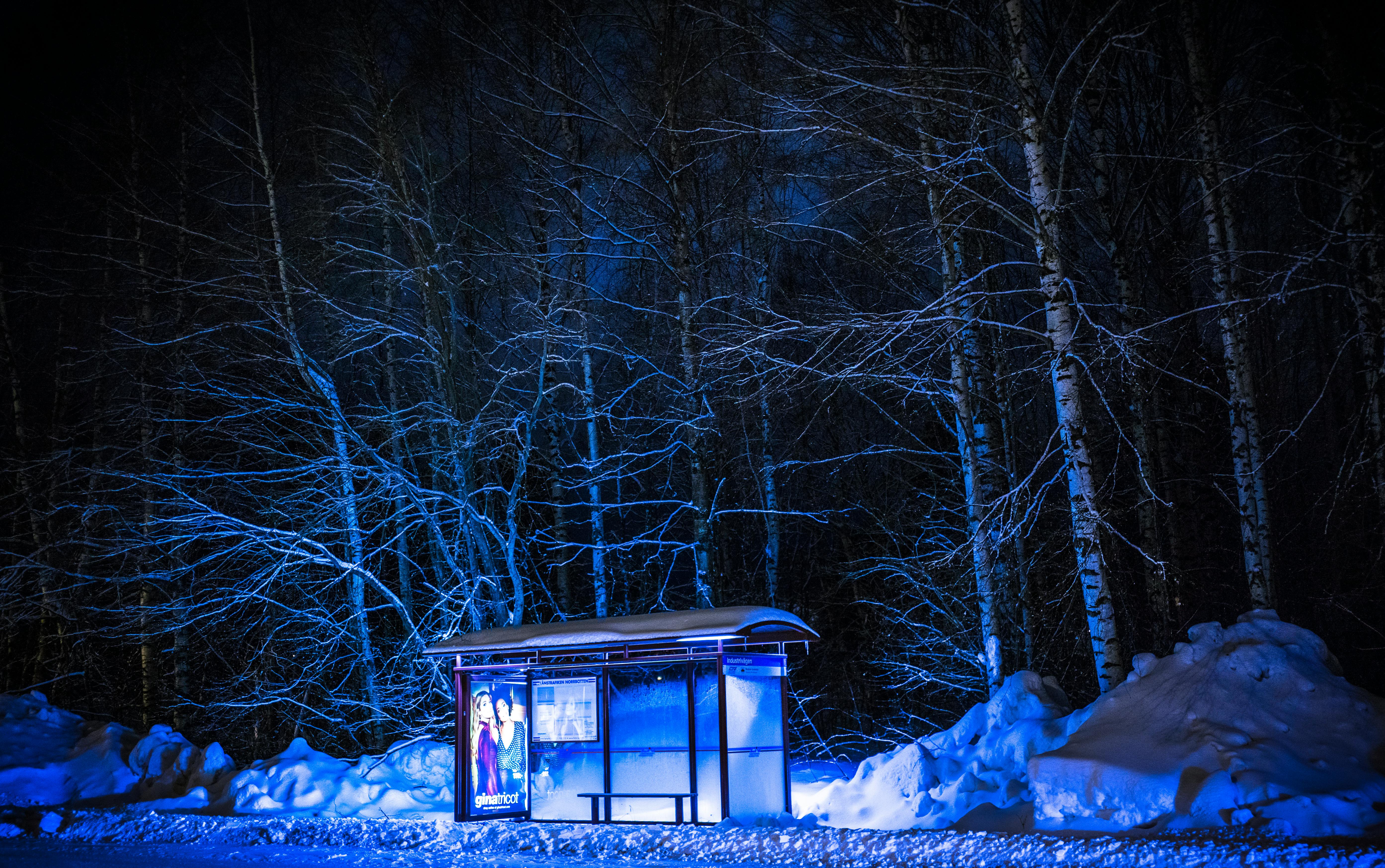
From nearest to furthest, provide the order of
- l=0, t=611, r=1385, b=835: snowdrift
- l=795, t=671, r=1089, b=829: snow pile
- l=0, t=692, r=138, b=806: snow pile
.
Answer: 1. l=0, t=611, r=1385, b=835: snowdrift
2. l=795, t=671, r=1089, b=829: snow pile
3. l=0, t=692, r=138, b=806: snow pile

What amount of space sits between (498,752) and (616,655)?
188 centimetres

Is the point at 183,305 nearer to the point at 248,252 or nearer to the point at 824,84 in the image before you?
the point at 248,252

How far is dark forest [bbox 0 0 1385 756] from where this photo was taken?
12484 mm

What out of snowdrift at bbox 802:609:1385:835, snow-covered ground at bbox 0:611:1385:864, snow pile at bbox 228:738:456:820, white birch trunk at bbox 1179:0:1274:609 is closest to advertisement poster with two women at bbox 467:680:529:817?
snow-covered ground at bbox 0:611:1385:864

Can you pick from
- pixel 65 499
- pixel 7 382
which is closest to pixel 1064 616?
pixel 65 499

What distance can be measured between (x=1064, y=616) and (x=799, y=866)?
4.53 m

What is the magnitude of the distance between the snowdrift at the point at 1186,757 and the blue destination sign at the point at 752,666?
160 centimetres

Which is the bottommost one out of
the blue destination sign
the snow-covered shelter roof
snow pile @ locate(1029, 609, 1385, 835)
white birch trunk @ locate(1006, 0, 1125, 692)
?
snow pile @ locate(1029, 609, 1385, 835)

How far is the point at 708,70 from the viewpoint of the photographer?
1688cm

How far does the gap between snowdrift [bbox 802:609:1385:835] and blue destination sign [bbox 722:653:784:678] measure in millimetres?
1597

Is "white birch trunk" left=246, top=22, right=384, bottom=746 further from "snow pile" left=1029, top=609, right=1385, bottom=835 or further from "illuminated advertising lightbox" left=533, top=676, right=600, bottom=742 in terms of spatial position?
"snow pile" left=1029, top=609, right=1385, bottom=835

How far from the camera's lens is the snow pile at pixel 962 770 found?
1033 cm

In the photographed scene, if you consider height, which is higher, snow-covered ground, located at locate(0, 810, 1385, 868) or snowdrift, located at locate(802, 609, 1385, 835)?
snowdrift, located at locate(802, 609, 1385, 835)

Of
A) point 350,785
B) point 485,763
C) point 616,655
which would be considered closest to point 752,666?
point 616,655
